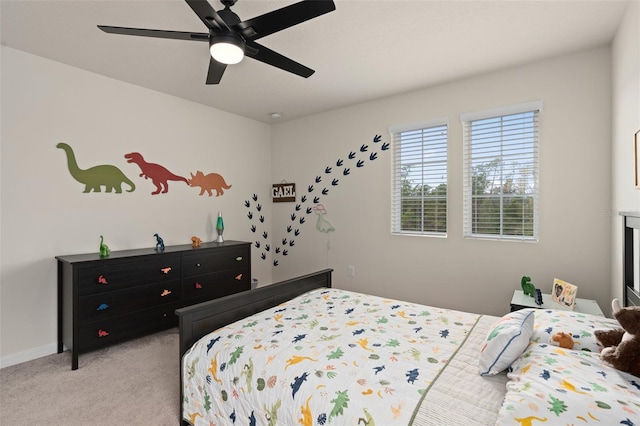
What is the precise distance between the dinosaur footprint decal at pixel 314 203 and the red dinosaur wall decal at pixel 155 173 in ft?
3.79

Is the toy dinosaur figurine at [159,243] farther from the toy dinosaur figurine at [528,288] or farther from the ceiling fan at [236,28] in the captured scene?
the toy dinosaur figurine at [528,288]

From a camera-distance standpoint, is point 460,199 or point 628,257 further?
point 460,199

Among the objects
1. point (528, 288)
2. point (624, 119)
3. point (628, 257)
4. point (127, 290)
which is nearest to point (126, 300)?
point (127, 290)

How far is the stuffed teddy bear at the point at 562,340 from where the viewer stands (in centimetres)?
141

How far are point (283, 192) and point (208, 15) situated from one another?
3235 mm

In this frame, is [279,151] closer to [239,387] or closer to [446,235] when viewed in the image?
[446,235]

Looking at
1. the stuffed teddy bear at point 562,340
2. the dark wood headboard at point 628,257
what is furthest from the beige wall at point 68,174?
the dark wood headboard at point 628,257

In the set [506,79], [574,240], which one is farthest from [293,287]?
[506,79]

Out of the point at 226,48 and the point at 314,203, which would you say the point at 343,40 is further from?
the point at 314,203

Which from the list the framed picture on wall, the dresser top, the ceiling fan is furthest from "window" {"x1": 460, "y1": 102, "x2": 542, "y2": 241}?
the dresser top

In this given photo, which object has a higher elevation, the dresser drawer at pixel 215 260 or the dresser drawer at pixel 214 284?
the dresser drawer at pixel 215 260

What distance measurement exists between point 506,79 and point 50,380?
4.68 metres

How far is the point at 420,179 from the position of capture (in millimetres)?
3617

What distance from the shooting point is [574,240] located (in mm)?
2744
